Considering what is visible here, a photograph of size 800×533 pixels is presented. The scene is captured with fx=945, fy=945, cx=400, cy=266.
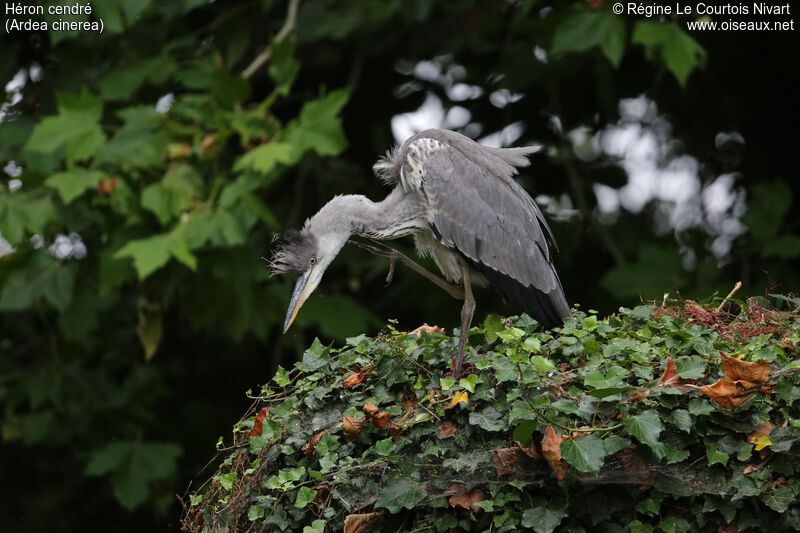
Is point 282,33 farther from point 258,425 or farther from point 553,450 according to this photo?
point 553,450

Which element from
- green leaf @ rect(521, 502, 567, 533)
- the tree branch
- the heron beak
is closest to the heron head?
the heron beak

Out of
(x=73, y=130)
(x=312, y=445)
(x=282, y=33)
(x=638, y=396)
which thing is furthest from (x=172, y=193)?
(x=638, y=396)

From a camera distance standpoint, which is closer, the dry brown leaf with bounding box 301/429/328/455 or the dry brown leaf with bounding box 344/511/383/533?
the dry brown leaf with bounding box 344/511/383/533

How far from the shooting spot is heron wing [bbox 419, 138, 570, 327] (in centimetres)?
379

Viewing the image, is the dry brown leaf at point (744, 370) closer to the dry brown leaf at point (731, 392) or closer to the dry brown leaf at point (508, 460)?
the dry brown leaf at point (731, 392)

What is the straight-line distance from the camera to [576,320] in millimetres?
3193

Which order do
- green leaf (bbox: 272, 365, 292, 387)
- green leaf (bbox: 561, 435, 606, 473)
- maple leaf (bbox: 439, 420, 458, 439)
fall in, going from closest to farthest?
green leaf (bbox: 561, 435, 606, 473)
maple leaf (bbox: 439, 420, 458, 439)
green leaf (bbox: 272, 365, 292, 387)

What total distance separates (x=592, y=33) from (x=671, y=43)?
41 cm

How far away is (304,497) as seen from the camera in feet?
8.71

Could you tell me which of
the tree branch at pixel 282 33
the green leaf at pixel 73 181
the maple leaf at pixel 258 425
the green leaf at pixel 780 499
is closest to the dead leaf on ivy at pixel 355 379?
the maple leaf at pixel 258 425

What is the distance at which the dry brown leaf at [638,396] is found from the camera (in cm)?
244

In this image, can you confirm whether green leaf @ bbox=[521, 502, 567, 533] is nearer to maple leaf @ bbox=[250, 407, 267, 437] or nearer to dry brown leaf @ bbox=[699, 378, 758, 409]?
dry brown leaf @ bbox=[699, 378, 758, 409]

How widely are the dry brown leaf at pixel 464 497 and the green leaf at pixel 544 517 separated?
0.15m

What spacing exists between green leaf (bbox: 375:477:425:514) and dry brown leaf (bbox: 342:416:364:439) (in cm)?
23
